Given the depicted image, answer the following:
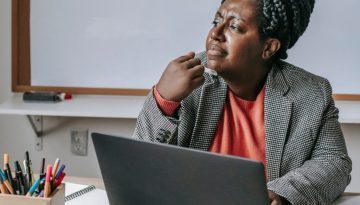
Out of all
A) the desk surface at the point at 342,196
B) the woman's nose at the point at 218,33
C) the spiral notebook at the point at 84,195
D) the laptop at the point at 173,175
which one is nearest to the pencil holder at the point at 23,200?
the laptop at the point at 173,175

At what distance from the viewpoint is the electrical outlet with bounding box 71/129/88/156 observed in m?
2.43

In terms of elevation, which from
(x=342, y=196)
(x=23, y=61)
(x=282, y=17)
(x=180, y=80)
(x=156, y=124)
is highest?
(x=282, y=17)

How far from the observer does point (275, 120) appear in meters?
1.30

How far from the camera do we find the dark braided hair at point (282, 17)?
4.10 ft

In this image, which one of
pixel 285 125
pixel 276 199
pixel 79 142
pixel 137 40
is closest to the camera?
pixel 276 199

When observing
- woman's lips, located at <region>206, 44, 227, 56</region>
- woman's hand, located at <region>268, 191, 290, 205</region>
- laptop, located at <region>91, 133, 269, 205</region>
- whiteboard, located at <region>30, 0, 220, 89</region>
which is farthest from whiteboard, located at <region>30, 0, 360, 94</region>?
laptop, located at <region>91, 133, 269, 205</region>

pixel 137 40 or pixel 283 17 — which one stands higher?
pixel 283 17

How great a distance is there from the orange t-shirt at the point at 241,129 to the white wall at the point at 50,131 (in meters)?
1.08

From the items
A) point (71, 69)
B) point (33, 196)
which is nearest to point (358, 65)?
point (71, 69)

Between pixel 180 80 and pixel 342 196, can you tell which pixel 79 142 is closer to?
pixel 180 80

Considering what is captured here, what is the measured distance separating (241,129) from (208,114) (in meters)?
0.10

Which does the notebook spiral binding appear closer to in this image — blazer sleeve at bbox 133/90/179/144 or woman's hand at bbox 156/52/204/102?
blazer sleeve at bbox 133/90/179/144

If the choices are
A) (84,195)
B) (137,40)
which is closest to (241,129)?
(84,195)

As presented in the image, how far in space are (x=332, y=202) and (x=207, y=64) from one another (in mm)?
431
